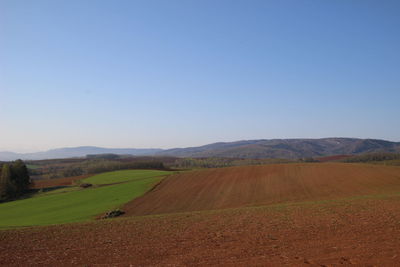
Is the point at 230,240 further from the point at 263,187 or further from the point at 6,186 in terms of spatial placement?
the point at 6,186

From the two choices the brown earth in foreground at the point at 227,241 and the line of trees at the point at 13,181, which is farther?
the line of trees at the point at 13,181

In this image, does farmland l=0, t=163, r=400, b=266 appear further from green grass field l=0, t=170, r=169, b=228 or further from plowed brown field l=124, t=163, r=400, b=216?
green grass field l=0, t=170, r=169, b=228

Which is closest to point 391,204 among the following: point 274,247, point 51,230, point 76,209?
point 274,247

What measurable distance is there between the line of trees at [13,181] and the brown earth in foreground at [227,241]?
5541 centimetres

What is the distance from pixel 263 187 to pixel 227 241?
2819cm

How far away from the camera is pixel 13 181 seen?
64.2 meters

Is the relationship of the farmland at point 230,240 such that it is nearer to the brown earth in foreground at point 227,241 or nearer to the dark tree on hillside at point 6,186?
the brown earth in foreground at point 227,241

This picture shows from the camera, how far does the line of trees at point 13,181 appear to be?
204ft

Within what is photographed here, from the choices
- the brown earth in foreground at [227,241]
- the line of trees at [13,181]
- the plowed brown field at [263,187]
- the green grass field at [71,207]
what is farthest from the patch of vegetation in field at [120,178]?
the brown earth in foreground at [227,241]

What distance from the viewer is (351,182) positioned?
124 feet

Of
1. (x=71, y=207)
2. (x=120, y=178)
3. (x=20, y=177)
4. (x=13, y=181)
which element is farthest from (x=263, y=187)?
(x=20, y=177)

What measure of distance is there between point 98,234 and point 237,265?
358 inches

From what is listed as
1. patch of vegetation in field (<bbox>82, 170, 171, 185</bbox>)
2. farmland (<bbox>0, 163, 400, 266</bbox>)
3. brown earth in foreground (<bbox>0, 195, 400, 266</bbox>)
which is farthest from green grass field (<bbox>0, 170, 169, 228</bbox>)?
brown earth in foreground (<bbox>0, 195, 400, 266</bbox>)

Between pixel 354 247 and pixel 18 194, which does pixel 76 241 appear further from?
pixel 18 194
